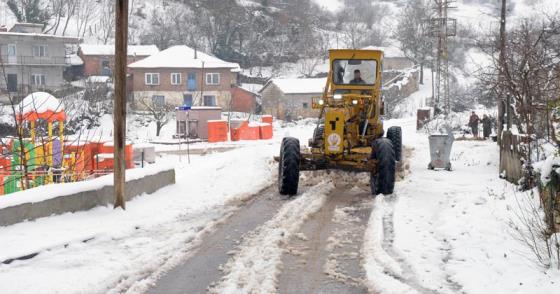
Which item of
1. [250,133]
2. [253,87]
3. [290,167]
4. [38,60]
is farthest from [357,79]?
[253,87]

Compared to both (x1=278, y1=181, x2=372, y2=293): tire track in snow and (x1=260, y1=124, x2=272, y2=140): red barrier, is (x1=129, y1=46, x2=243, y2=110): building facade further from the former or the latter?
(x1=278, y1=181, x2=372, y2=293): tire track in snow

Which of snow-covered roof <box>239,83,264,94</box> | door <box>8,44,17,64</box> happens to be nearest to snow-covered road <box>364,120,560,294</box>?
door <box>8,44,17,64</box>

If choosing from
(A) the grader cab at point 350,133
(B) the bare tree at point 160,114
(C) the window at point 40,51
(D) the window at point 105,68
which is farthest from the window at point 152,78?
(A) the grader cab at point 350,133

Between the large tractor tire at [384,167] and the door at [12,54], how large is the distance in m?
56.9

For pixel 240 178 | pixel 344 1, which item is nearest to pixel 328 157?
pixel 240 178

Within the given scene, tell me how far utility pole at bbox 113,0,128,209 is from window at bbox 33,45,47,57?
58.1 m

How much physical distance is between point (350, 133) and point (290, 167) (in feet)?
5.75

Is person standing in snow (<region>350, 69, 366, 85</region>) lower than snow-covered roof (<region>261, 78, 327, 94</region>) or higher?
lower

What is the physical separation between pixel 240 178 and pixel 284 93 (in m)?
48.4

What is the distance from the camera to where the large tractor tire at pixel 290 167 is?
1230cm

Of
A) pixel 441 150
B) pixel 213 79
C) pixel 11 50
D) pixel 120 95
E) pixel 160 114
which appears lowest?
pixel 441 150

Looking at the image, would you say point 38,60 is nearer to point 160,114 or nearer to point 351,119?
point 160,114

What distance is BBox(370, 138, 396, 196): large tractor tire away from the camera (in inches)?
474

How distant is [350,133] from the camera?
1329cm
